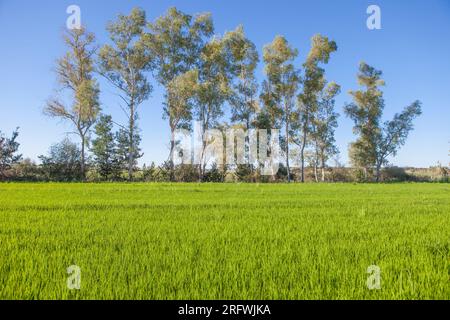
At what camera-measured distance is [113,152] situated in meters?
38.6

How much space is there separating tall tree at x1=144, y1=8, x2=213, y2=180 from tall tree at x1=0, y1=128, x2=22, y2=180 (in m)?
15.3

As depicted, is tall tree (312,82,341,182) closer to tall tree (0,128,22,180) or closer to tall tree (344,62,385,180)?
tall tree (344,62,385,180)

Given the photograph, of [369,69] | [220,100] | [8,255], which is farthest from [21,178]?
[369,69]

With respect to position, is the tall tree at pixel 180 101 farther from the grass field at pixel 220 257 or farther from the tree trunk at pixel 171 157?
the grass field at pixel 220 257

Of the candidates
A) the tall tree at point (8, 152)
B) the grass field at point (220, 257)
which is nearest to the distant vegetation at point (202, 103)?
the tall tree at point (8, 152)

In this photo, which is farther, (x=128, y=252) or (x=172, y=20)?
(x=172, y=20)

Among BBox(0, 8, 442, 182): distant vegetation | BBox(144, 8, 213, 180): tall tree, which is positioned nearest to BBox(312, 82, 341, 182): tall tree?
BBox(0, 8, 442, 182): distant vegetation

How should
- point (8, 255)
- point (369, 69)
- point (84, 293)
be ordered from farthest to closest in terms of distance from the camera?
point (369, 69) → point (8, 255) → point (84, 293)

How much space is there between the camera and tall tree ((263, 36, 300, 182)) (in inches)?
1826

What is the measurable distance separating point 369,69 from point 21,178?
44683 mm
